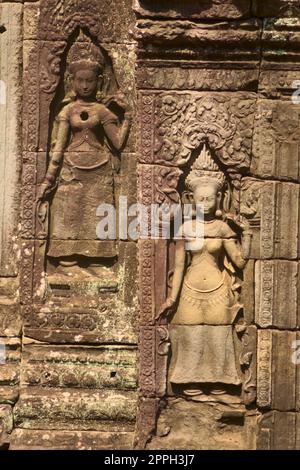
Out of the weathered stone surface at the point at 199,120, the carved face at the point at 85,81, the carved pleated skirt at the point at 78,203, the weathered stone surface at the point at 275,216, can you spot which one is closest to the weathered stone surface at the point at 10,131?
the carved pleated skirt at the point at 78,203

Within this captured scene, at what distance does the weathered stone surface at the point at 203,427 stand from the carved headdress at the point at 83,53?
284 centimetres

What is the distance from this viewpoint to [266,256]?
28.3 ft

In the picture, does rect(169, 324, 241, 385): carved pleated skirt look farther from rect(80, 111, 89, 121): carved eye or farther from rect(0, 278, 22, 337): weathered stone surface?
rect(80, 111, 89, 121): carved eye

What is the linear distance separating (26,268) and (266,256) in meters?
2.09

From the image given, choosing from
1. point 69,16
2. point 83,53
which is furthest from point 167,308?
point 69,16

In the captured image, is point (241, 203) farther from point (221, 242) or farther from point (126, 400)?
point (126, 400)

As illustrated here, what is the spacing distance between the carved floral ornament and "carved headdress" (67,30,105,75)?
3.22ft

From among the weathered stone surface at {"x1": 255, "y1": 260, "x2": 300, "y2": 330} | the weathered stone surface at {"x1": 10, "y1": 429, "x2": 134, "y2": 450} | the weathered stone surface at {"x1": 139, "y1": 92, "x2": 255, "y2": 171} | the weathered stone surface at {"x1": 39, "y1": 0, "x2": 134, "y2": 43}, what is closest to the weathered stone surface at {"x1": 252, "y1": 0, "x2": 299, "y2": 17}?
the weathered stone surface at {"x1": 139, "y1": 92, "x2": 255, "y2": 171}

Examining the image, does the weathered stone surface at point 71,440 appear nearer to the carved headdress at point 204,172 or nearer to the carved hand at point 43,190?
the carved hand at point 43,190

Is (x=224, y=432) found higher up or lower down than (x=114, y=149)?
lower down

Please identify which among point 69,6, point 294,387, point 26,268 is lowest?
point 294,387

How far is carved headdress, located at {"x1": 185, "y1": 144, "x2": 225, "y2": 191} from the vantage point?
865 centimetres

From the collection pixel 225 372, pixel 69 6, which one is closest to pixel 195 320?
pixel 225 372
